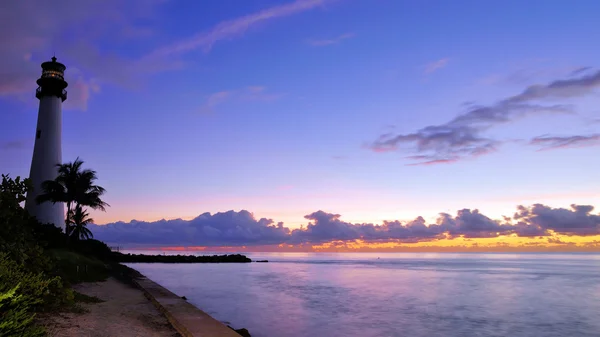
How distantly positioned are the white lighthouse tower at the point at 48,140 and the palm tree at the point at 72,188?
6.71 feet

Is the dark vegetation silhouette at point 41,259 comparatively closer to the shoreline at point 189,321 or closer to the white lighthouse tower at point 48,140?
the white lighthouse tower at point 48,140

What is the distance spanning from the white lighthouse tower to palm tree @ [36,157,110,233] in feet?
6.71

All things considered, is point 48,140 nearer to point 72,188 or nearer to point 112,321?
point 72,188

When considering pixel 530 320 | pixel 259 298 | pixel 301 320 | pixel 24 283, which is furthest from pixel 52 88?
pixel 530 320

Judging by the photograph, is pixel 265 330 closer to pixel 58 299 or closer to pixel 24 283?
pixel 58 299

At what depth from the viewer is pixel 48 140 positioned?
44.3 metres

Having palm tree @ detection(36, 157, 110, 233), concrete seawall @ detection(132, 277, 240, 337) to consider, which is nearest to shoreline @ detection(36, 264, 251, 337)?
concrete seawall @ detection(132, 277, 240, 337)

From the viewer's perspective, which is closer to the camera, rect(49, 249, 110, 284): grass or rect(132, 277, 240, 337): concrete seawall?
rect(132, 277, 240, 337): concrete seawall

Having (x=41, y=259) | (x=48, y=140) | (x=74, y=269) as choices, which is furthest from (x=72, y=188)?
(x=41, y=259)

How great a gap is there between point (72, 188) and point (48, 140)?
779 cm

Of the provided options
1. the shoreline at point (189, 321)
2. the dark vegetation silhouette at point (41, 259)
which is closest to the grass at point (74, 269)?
the dark vegetation silhouette at point (41, 259)

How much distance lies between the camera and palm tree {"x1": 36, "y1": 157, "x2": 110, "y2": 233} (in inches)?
1591

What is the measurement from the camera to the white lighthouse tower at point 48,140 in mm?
43062

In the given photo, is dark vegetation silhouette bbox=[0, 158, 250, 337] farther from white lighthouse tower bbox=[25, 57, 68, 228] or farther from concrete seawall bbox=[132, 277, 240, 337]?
concrete seawall bbox=[132, 277, 240, 337]
